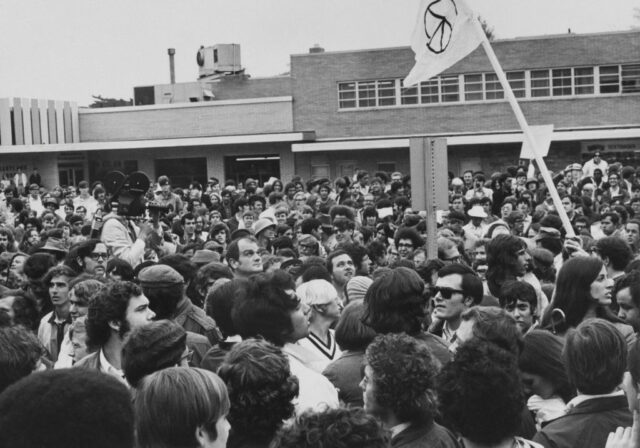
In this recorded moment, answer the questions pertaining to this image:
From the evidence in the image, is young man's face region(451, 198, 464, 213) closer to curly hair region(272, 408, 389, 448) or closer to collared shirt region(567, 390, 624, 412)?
collared shirt region(567, 390, 624, 412)

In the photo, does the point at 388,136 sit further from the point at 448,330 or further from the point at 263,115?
the point at 448,330

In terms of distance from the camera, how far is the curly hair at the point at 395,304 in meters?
5.29

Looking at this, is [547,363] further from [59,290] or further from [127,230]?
[127,230]

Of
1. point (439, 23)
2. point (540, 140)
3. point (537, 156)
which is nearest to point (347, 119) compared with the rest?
point (540, 140)

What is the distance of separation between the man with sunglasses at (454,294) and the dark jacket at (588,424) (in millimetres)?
2423

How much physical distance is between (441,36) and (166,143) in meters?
30.0

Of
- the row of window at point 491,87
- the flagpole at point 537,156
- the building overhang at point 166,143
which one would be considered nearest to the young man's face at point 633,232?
the flagpole at point 537,156

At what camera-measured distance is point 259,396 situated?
3.87 m

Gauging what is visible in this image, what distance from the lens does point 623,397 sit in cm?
421

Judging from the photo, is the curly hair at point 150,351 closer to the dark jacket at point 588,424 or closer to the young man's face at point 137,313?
the young man's face at point 137,313

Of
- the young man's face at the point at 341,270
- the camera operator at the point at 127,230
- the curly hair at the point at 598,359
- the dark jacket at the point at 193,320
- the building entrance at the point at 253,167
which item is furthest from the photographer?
the building entrance at the point at 253,167

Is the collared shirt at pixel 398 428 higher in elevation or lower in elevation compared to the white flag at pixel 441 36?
lower

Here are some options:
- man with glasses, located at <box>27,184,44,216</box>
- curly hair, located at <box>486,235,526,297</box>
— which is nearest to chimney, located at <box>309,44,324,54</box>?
man with glasses, located at <box>27,184,44,216</box>

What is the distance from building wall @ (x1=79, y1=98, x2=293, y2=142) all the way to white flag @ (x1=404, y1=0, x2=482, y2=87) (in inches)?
1128
